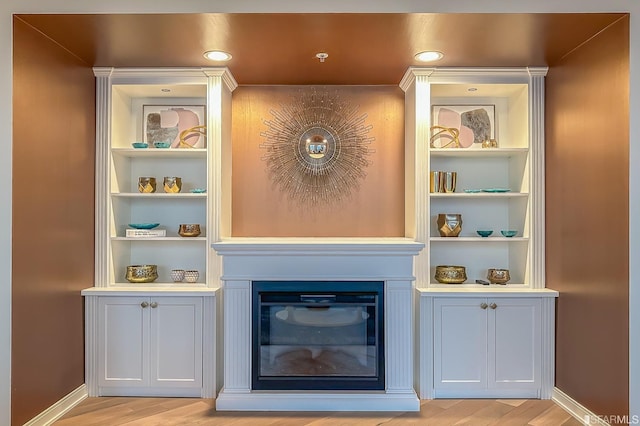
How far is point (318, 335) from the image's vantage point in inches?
128

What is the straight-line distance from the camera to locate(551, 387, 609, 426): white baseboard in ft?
9.21

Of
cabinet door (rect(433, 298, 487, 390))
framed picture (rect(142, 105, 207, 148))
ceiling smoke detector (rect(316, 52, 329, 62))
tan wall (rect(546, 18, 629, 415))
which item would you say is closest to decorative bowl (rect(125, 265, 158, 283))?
framed picture (rect(142, 105, 207, 148))

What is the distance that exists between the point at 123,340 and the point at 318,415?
144cm

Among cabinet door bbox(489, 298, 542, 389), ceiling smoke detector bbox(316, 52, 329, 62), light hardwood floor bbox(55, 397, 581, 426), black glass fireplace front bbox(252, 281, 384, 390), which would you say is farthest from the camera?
cabinet door bbox(489, 298, 542, 389)

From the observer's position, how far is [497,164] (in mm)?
3834

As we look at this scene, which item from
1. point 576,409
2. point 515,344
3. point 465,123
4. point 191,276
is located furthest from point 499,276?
point 191,276

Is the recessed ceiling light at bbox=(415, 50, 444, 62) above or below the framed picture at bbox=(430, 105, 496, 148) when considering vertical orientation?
above

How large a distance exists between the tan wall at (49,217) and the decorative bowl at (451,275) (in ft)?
8.32

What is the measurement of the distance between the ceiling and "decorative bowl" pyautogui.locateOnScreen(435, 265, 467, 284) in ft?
4.83

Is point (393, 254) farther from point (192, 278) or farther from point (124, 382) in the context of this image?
point (124, 382)

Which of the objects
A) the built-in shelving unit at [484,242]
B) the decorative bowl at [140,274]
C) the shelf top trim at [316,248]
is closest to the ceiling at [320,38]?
the built-in shelving unit at [484,242]

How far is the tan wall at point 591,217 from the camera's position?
2.56m

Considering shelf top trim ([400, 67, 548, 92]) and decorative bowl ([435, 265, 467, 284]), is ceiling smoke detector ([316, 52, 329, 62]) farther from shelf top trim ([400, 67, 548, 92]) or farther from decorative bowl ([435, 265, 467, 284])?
decorative bowl ([435, 265, 467, 284])

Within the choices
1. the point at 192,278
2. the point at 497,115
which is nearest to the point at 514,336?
the point at 497,115
